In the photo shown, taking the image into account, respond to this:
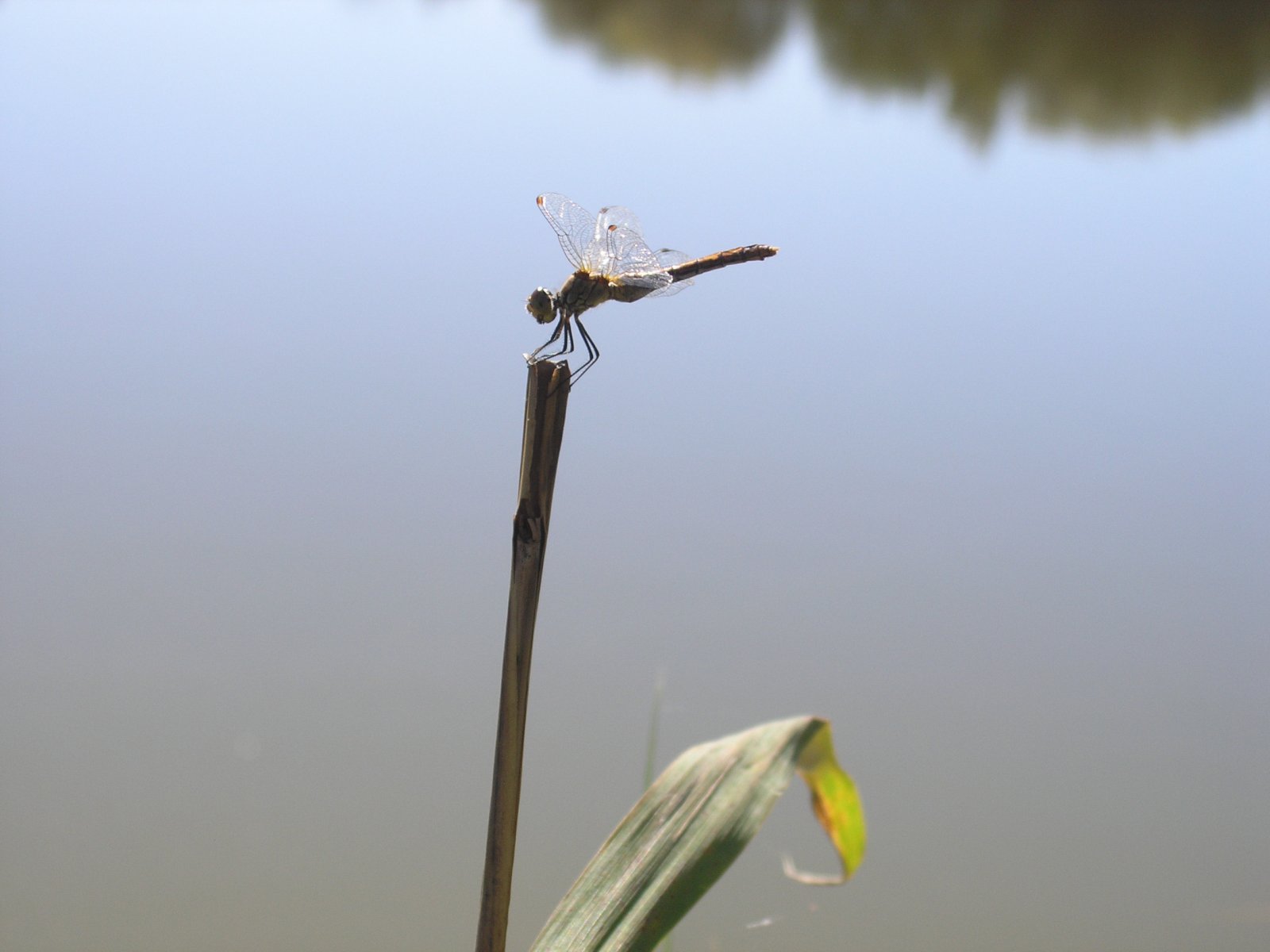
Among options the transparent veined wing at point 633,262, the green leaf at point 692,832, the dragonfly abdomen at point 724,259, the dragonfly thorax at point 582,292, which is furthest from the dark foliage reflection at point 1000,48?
the green leaf at point 692,832

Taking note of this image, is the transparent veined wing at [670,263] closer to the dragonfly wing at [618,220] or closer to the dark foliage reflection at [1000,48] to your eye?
the dragonfly wing at [618,220]

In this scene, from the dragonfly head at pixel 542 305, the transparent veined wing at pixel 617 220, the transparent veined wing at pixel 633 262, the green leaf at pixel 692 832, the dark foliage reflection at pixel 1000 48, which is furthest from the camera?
the dark foliage reflection at pixel 1000 48

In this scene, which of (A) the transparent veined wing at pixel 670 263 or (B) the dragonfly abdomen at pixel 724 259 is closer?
(A) the transparent veined wing at pixel 670 263

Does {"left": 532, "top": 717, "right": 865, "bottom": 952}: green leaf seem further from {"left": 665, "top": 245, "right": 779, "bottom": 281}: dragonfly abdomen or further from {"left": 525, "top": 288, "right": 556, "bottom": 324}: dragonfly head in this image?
{"left": 665, "top": 245, "right": 779, "bottom": 281}: dragonfly abdomen

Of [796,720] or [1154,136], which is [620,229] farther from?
[1154,136]

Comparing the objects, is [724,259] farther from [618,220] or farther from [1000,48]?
[1000,48]

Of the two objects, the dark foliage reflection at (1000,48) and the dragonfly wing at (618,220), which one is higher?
the dark foliage reflection at (1000,48)
